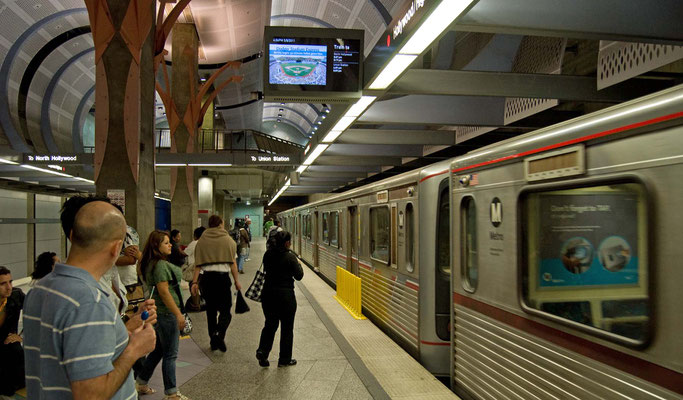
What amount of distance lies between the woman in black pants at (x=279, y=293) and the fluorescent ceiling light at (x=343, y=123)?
2074 mm

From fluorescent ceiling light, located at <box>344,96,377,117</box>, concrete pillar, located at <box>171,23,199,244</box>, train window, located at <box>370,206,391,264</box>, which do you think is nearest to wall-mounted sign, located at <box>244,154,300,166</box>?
concrete pillar, located at <box>171,23,199,244</box>

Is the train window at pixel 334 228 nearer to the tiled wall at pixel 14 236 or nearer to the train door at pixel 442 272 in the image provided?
the train door at pixel 442 272

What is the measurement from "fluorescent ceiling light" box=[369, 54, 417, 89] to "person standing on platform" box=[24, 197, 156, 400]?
9.59ft

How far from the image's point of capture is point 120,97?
21.1 ft

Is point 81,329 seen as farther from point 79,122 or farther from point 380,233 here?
point 79,122

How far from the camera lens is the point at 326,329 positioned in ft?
24.5

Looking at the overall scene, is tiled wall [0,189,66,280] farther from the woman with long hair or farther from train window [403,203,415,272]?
train window [403,203,415,272]

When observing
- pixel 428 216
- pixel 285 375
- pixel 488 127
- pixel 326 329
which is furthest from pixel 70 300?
pixel 488 127

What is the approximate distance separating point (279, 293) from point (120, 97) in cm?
340

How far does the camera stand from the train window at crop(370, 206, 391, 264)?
7129 mm

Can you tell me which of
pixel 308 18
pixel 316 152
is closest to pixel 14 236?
pixel 316 152

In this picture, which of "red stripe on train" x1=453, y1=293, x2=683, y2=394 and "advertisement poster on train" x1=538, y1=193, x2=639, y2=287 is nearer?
"red stripe on train" x1=453, y1=293, x2=683, y2=394

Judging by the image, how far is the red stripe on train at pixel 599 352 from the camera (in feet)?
6.95

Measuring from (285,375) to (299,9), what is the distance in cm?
1468
